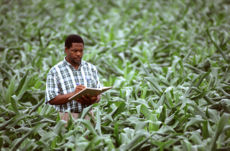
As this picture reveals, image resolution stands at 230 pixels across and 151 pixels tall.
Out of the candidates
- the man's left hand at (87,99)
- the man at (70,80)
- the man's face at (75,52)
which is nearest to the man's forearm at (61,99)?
the man at (70,80)

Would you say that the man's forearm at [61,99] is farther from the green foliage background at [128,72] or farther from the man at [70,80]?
the green foliage background at [128,72]

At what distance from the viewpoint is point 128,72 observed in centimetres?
439

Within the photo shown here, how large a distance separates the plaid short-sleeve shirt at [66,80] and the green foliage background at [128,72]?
0.51ft

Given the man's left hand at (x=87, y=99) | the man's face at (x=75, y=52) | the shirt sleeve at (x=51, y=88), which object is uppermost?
the man's face at (x=75, y=52)

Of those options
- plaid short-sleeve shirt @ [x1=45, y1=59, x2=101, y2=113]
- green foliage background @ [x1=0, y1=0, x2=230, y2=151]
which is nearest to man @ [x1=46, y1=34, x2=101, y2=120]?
plaid short-sleeve shirt @ [x1=45, y1=59, x2=101, y2=113]

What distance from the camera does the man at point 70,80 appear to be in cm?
239

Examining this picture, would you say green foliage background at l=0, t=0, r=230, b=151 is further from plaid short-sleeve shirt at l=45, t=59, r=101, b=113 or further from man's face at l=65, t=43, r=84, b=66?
man's face at l=65, t=43, r=84, b=66

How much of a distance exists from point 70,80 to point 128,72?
2.02 m

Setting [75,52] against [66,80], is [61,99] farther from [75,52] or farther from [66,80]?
[75,52]

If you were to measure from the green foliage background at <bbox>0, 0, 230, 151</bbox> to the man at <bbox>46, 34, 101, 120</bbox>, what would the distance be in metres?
0.12

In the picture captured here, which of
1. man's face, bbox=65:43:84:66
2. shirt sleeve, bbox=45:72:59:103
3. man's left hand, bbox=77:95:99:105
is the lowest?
man's left hand, bbox=77:95:99:105

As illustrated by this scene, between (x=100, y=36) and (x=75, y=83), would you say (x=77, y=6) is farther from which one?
(x=75, y=83)

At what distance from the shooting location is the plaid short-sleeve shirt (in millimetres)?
2412

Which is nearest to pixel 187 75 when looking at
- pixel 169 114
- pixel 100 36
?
pixel 169 114
